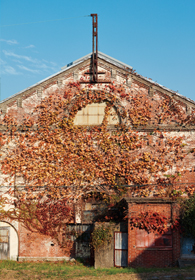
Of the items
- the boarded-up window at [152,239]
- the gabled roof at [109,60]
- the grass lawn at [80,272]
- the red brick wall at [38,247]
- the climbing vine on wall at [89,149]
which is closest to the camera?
the grass lawn at [80,272]

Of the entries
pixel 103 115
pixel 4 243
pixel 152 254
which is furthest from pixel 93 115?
pixel 4 243

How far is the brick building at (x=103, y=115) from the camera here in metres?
18.4

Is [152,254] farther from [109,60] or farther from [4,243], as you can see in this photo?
[109,60]

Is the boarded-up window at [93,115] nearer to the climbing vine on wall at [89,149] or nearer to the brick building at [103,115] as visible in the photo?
the brick building at [103,115]

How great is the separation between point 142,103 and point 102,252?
8.34 m

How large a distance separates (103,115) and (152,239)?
24.0 ft

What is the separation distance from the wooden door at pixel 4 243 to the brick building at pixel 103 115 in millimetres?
26

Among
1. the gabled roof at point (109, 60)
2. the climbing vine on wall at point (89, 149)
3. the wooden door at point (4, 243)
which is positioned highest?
the gabled roof at point (109, 60)

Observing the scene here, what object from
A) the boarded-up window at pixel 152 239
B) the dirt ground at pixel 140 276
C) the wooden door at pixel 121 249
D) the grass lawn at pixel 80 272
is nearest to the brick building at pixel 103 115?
the grass lawn at pixel 80 272

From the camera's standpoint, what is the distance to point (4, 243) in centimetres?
1845

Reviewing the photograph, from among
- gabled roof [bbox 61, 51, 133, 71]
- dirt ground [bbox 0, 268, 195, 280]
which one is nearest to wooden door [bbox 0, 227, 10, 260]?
dirt ground [bbox 0, 268, 195, 280]

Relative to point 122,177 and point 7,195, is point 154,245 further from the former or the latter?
point 7,195

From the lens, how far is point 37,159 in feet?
62.1

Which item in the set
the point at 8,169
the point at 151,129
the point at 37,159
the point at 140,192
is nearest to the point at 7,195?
the point at 8,169
